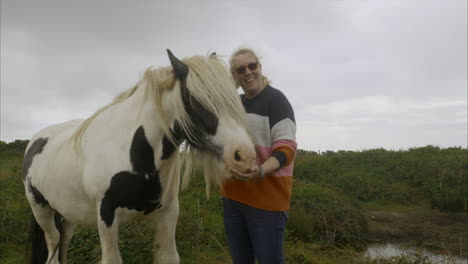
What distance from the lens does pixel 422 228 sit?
24.2ft

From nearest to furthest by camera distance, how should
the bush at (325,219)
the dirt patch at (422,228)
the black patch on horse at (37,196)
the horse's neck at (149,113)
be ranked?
the horse's neck at (149,113) → the black patch on horse at (37,196) → the bush at (325,219) → the dirt patch at (422,228)

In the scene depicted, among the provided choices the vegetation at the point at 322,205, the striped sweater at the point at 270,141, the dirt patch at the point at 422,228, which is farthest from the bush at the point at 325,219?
the striped sweater at the point at 270,141

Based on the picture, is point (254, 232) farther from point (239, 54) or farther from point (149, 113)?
point (239, 54)

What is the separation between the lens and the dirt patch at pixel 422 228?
21.6ft

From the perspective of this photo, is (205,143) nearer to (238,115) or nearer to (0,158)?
(238,115)

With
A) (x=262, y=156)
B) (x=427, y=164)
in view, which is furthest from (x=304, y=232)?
(x=427, y=164)

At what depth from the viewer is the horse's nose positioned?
1.62 meters

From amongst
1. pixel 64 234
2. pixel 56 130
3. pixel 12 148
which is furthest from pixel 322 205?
pixel 12 148

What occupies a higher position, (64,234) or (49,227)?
(49,227)

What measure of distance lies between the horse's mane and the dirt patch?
616 cm

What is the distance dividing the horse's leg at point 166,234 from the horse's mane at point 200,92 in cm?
42

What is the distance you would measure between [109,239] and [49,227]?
1.47 meters

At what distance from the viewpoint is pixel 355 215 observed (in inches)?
274

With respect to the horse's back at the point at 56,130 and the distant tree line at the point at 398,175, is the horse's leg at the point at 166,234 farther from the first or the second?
the distant tree line at the point at 398,175
